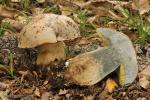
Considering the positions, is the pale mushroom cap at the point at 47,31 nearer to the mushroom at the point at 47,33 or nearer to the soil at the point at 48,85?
the mushroom at the point at 47,33

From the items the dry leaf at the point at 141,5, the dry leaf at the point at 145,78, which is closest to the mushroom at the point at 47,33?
the dry leaf at the point at 145,78

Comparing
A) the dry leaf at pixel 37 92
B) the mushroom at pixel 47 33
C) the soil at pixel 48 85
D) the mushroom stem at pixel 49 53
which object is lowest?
the dry leaf at pixel 37 92

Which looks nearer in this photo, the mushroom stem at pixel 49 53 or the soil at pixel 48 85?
the soil at pixel 48 85

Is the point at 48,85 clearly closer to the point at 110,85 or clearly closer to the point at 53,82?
the point at 53,82

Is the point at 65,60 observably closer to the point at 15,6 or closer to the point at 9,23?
the point at 9,23

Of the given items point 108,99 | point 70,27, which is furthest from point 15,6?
point 108,99

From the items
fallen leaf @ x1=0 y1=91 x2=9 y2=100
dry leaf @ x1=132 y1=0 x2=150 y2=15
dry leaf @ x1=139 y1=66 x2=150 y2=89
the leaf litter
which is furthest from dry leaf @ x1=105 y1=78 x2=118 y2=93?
dry leaf @ x1=132 y1=0 x2=150 y2=15

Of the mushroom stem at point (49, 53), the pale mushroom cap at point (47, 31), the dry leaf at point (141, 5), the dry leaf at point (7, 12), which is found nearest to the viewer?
the pale mushroom cap at point (47, 31)
